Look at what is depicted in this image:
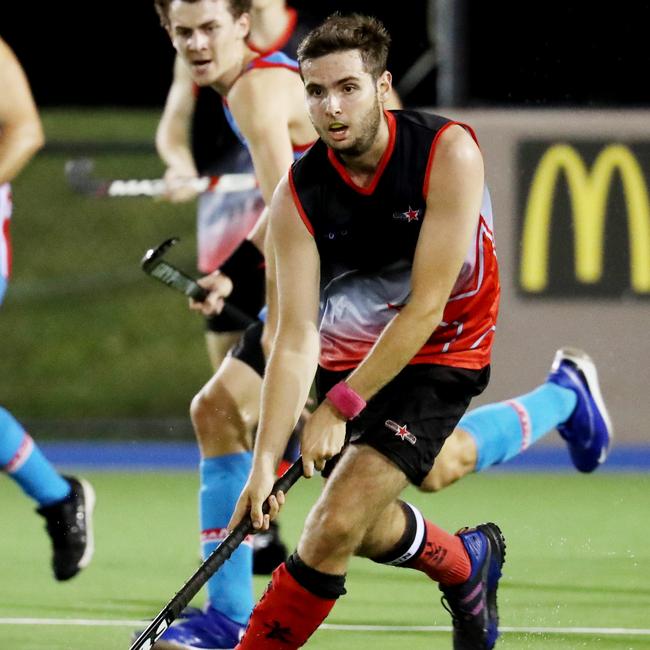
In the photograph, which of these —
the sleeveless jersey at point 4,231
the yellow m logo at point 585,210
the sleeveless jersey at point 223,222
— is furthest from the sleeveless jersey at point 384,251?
the yellow m logo at point 585,210

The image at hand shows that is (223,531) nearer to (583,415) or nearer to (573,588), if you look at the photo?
(573,588)

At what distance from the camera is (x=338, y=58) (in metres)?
3.98

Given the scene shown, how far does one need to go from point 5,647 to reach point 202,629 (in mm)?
484

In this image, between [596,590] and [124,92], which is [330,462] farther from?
[124,92]

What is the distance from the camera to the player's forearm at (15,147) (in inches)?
213

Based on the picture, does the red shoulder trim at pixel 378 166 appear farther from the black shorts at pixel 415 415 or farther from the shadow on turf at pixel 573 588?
the shadow on turf at pixel 573 588

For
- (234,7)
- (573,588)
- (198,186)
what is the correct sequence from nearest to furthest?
(234,7) < (573,588) < (198,186)

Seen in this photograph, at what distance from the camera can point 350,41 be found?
157 inches

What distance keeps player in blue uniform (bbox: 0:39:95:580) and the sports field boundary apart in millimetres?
2754

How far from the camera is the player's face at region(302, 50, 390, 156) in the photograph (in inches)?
156

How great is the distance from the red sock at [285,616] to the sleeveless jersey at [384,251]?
0.65 m

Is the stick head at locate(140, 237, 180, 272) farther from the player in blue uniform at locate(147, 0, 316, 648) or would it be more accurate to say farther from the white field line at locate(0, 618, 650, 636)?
the white field line at locate(0, 618, 650, 636)

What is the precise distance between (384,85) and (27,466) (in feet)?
6.21

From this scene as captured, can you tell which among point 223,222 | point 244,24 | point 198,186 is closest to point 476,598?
point 244,24
